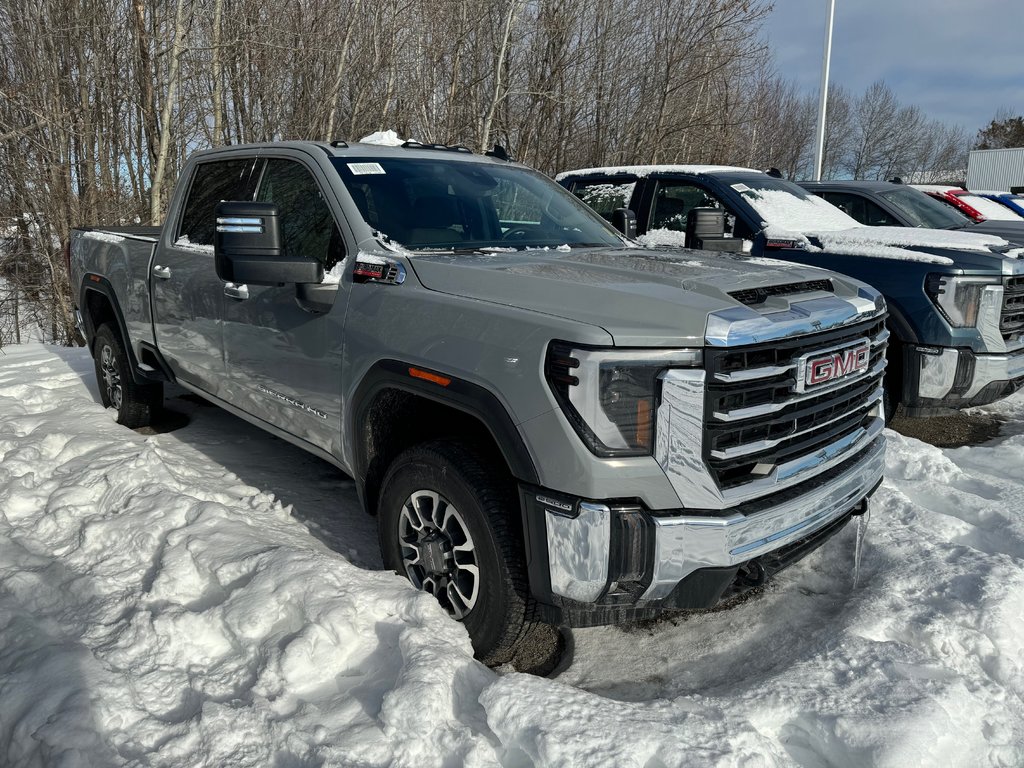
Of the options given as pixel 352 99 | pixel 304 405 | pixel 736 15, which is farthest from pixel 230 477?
pixel 736 15

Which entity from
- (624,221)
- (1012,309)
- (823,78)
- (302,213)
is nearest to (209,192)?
(302,213)

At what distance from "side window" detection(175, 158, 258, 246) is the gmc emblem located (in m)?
2.92

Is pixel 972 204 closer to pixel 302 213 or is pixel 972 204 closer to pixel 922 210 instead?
pixel 922 210

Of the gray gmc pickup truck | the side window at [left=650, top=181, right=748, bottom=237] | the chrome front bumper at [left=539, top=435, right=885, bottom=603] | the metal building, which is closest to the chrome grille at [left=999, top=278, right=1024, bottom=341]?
the side window at [left=650, top=181, right=748, bottom=237]

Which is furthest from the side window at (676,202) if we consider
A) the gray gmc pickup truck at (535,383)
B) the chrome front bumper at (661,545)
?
the chrome front bumper at (661,545)

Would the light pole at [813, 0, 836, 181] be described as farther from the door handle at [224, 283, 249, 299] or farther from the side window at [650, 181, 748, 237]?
the door handle at [224, 283, 249, 299]

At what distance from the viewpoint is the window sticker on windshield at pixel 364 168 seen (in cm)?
354

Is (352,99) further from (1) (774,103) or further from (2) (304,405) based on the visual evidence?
(1) (774,103)

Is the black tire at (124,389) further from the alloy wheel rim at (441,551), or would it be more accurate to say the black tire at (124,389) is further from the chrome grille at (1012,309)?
the chrome grille at (1012,309)

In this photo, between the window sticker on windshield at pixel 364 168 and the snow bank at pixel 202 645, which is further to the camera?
the window sticker on windshield at pixel 364 168

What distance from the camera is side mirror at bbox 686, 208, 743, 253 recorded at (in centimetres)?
419

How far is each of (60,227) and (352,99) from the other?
613 centimetres

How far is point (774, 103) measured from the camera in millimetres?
37656

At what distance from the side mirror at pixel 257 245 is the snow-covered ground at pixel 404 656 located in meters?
1.09
